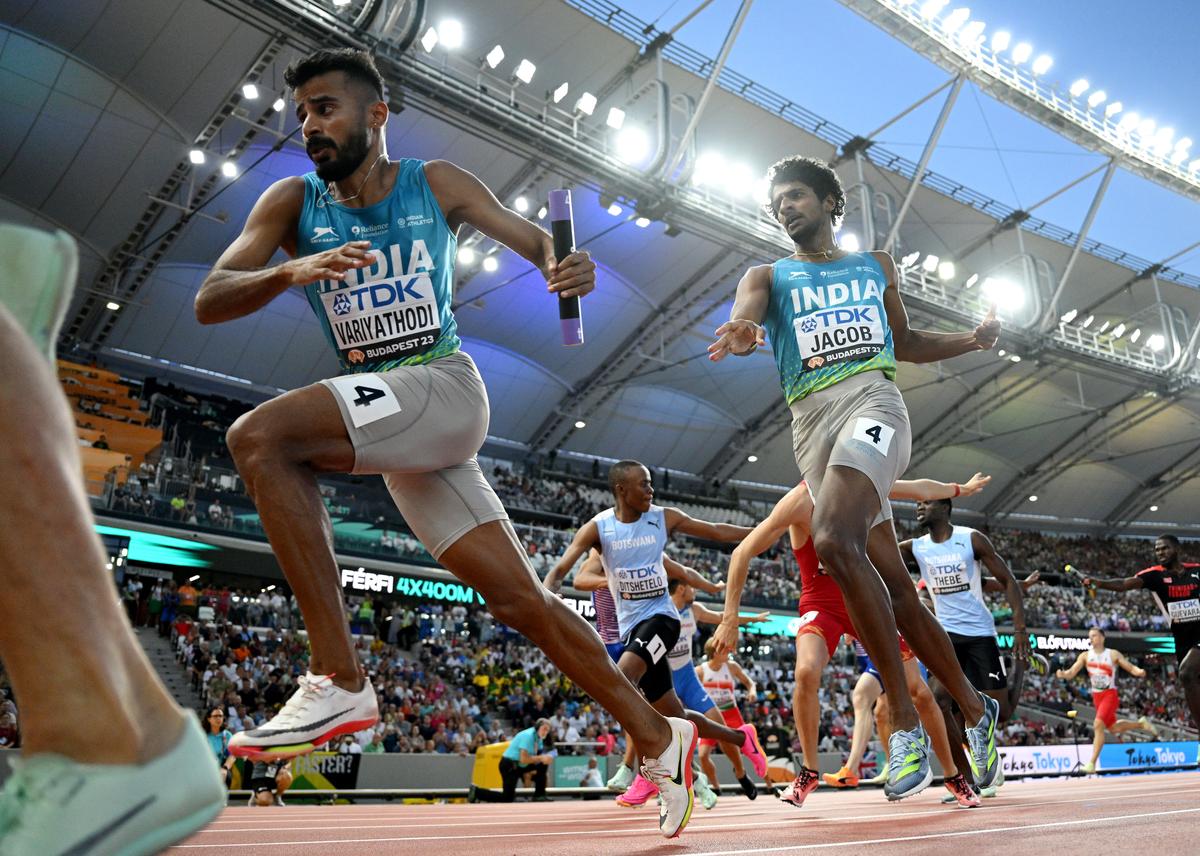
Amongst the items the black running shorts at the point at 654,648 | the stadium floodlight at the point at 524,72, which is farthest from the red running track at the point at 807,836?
the stadium floodlight at the point at 524,72

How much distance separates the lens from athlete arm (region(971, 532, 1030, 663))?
22.2 ft

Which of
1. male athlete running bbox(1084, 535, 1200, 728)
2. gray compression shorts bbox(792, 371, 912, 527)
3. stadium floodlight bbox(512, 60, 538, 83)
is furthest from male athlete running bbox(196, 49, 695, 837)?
stadium floodlight bbox(512, 60, 538, 83)

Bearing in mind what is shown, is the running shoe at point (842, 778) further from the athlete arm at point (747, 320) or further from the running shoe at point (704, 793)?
the athlete arm at point (747, 320)

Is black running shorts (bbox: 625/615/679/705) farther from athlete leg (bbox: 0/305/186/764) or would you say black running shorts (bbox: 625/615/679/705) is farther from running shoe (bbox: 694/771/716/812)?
athlete leg (bbox: 0/305/186/764)

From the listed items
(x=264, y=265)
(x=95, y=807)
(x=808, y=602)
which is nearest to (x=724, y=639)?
(x=808, y=602)

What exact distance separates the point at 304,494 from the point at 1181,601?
8.90 meters

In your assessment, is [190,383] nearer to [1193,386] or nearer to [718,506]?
[718,506]

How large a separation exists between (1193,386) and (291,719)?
34.8 m

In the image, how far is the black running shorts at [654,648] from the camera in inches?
267

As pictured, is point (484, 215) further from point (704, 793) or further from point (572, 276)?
point (704, 793)

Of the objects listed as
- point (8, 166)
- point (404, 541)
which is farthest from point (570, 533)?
point (8, 166)

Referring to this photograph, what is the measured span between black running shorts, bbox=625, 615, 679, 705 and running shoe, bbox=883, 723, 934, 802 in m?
2.85

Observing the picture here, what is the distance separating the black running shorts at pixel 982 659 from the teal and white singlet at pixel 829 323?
13.4 ft

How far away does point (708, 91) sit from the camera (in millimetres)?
18688
